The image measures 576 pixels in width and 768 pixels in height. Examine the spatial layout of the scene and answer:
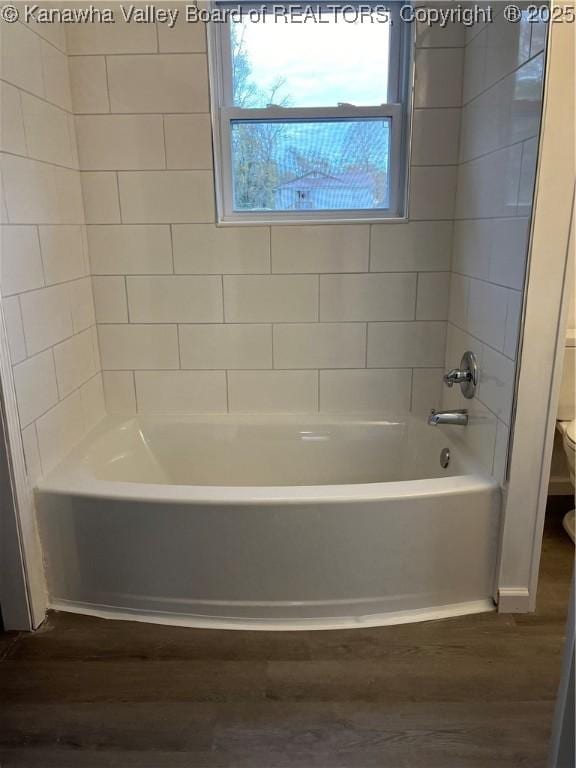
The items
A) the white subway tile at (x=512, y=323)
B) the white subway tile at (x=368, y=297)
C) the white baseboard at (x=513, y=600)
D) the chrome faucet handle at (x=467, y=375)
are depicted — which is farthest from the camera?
the white subway tile at (x=368, y=297)

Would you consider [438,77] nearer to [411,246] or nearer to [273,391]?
[411,246]

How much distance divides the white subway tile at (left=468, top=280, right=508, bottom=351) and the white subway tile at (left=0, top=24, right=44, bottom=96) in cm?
163

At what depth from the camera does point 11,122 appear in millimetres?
1605

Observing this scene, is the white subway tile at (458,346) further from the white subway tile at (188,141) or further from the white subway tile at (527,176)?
the white subway tile at (188,141)

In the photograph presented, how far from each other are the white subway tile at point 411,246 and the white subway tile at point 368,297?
48 mm

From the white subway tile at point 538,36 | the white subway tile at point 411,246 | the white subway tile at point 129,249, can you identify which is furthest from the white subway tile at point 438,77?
the white subway tile at point 129,249

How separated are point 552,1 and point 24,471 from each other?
6.42 ft

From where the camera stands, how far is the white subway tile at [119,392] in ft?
7.59

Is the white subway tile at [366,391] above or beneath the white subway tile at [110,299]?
beneath

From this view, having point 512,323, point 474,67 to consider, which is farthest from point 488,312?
point 474,67

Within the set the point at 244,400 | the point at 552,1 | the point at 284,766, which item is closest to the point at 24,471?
the point at 244,400

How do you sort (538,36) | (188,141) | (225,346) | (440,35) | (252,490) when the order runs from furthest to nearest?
(225,346), (188,141), (440,35), (252,490), (538,36)

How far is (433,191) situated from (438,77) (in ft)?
1.32

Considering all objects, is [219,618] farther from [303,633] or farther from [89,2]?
[89,2]
